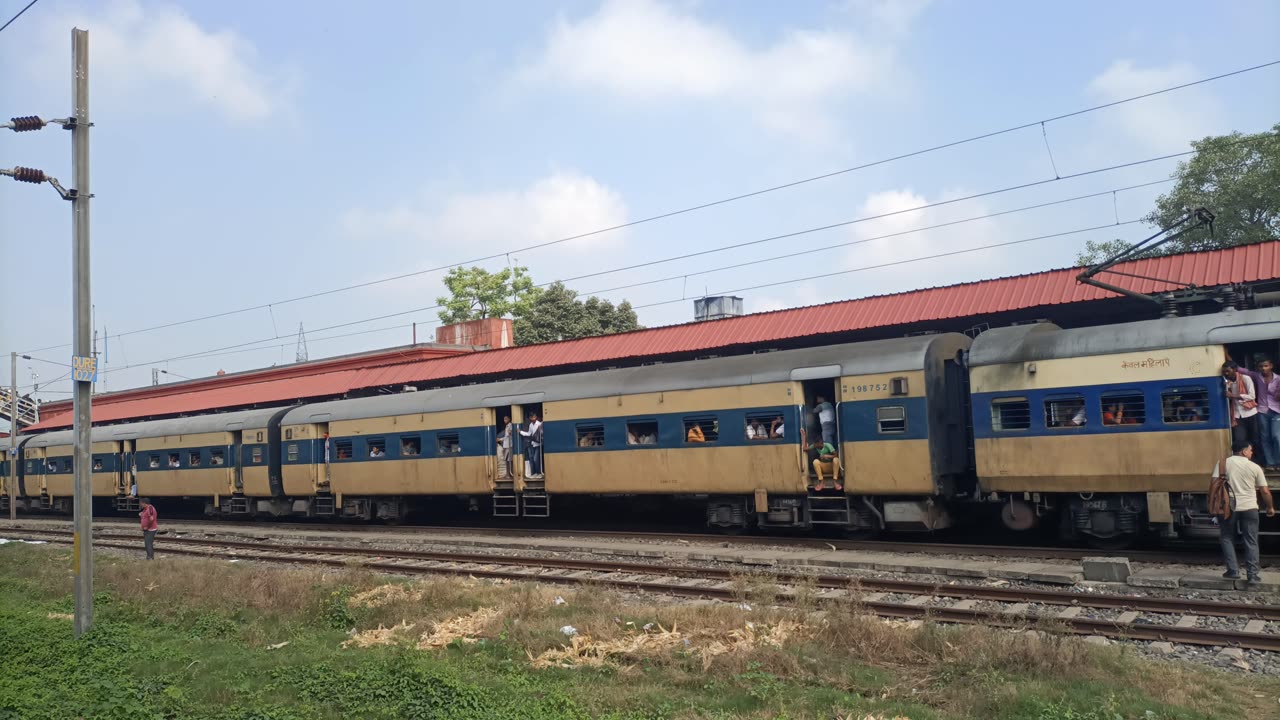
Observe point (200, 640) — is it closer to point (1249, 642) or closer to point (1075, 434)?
point (1249, 642)

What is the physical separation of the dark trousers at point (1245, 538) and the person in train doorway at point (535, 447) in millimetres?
13666

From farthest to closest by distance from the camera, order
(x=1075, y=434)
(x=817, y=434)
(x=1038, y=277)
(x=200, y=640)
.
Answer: (x=1038, y=277) < (x=817, y=434) < (x=1075, y=434) < (x=200, y=640)

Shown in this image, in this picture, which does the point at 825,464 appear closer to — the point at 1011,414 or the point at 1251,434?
A: the point at 1011,414

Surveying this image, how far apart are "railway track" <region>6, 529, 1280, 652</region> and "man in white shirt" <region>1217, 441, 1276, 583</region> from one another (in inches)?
42.8

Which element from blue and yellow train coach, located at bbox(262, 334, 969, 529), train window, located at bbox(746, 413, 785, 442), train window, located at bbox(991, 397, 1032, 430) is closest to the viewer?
train window, located at bbox(991, 397, 1032, 430)

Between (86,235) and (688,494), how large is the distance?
11343 mm

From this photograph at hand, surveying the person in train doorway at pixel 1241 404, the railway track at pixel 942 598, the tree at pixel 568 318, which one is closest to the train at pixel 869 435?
the person in train doorway at pixel 1241 404

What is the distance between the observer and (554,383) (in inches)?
843

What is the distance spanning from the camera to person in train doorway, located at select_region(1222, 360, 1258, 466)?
12828 mm

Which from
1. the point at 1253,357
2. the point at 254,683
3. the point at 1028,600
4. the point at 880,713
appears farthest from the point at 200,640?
the point at 1253,357

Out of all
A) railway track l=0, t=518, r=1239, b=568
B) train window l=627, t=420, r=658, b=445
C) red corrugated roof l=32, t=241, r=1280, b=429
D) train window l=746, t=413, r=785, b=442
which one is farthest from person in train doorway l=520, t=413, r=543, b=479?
train window l=746, t=413, r=785, b=442

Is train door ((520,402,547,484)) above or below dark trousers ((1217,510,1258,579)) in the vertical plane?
above

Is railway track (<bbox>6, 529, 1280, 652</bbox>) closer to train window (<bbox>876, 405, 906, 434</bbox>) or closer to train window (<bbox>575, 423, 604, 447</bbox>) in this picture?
train window (<bbox>876, 405, 906, 434</bbox>)

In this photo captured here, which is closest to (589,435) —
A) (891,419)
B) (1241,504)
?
(891,419)
